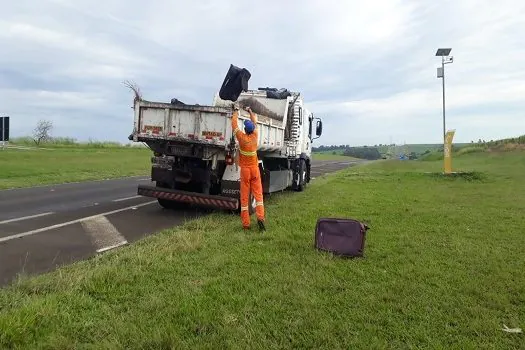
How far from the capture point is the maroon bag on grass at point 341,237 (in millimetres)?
6043

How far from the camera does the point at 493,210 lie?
34.3ft

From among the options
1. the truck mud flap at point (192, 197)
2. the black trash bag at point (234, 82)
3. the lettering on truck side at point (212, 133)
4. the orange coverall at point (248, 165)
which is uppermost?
the black trash bag at point (234, 82)

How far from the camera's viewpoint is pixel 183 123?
9539mm

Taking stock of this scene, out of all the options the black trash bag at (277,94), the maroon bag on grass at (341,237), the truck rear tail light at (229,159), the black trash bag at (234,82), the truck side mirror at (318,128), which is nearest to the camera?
the maroon bag on grass at (341,237)

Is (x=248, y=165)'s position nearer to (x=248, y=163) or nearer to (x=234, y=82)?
(x=248, y=163)

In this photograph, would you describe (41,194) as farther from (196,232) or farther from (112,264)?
(112,264)

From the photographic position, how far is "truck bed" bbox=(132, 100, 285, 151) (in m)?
9.27

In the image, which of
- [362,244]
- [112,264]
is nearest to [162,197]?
[112,264]

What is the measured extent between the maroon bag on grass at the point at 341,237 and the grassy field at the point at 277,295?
7.7 inches

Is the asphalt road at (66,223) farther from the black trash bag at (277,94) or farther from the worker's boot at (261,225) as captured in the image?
the black trash bag at (277,94)

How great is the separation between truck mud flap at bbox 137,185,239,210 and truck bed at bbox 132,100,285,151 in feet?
3.48

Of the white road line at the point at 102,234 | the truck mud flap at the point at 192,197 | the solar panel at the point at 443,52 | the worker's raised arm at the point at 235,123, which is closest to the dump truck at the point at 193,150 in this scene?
the truck mud flap at the point at 192,197

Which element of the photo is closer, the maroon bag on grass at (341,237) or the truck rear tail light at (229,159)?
the maroon bag on grass at (341,237)

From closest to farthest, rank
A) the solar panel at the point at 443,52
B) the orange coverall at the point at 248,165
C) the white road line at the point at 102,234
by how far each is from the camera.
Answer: the white road line at the point at 102,234 < the orange coverall at the point at 248,165 < the solar panel at the point at 443,52
